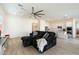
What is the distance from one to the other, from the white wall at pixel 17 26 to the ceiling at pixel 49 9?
0.16 metres

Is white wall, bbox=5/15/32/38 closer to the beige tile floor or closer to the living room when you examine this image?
the living room

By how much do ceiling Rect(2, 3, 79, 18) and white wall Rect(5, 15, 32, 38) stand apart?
0.52 ft

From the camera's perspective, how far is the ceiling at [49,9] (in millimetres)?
2287

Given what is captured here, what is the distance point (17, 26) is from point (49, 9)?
1070mm

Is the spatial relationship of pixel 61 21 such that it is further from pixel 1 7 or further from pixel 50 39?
pixel 1 7

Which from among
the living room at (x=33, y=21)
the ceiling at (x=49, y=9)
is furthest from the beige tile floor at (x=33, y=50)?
the ceiling at (x=49, y=9)

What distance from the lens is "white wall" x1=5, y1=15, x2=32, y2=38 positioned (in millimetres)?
2569

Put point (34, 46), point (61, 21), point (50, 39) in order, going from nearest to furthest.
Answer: point (61, 21), point (34, 46), point (50, 39)

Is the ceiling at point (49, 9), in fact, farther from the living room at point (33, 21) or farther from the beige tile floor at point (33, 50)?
the beige tile floor at point (33, 50)

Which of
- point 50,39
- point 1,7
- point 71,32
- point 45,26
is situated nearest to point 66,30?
point 71,32

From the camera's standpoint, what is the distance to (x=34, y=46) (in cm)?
341

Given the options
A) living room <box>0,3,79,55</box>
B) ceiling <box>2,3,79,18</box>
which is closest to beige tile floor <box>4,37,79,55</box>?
living room <box>0,3,79,55</box>

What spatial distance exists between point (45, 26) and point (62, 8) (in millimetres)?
721

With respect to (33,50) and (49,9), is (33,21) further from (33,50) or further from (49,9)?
(33,50)
